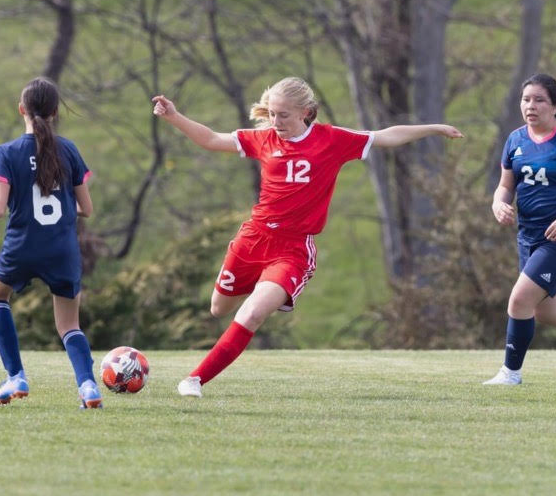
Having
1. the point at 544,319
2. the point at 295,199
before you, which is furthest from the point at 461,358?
the point at 295,199

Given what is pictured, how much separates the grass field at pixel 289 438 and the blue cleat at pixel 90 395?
8 cm

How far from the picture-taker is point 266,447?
577 centimetres

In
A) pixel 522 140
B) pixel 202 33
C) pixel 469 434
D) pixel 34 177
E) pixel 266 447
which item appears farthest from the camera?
pixel 202 33

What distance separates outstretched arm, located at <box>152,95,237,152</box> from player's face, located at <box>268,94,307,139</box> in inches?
13.5

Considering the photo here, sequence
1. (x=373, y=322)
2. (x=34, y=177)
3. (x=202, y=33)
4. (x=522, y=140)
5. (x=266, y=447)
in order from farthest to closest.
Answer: (x=202, y=33) < (x=373, y=322) < (x=522, y=140) < (x=34, y=177) < (x=266, y=447)

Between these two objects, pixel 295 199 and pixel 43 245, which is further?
pixel 295 199

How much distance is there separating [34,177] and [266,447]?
2036mm

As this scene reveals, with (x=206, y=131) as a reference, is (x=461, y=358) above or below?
below

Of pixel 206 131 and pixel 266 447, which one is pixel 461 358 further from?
Result: pixel 266 447

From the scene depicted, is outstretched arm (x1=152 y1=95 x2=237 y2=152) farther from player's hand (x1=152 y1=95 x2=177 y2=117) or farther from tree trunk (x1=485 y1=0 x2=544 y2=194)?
tree trunk (x1=485 y1=0 x2=544 y2=194)

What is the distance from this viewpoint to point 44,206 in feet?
22.0

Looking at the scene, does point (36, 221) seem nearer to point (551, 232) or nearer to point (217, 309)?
point (217, 309)

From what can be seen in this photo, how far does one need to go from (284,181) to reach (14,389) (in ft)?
6.72

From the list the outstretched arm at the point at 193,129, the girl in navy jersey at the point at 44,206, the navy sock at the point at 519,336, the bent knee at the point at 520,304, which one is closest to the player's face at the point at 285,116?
the outstretched arm at the point at 193,129
